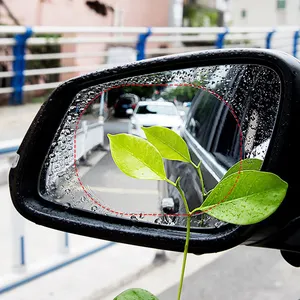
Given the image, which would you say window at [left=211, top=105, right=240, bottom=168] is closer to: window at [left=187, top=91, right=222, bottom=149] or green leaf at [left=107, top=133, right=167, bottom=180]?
window at [left=187, top=91, right=222, bottom=149]

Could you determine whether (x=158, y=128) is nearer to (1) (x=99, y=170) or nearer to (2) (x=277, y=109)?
(2) (x=277, y=109)

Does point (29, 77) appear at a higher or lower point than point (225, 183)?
lower

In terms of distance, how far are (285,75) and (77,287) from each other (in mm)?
2265

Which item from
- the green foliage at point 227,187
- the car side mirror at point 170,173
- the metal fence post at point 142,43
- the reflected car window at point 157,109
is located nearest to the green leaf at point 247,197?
the green foliage at point 227,187

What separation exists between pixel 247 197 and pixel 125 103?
42 centimetres

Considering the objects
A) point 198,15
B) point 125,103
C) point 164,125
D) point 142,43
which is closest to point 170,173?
point 164,125

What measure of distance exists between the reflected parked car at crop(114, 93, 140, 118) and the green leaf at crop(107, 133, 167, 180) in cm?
33

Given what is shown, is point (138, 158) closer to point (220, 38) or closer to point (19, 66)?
point (19, 66)

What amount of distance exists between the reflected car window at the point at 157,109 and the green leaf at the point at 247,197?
0.38 metres

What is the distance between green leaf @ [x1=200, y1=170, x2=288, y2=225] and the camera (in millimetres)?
511

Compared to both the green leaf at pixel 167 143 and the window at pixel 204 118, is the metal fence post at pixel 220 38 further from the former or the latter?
the green leaf at pixel 167 143

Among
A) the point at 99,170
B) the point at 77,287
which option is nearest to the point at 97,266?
the point at 77,287

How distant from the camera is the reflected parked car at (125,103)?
0.88 meters

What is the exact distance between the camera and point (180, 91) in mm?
856
